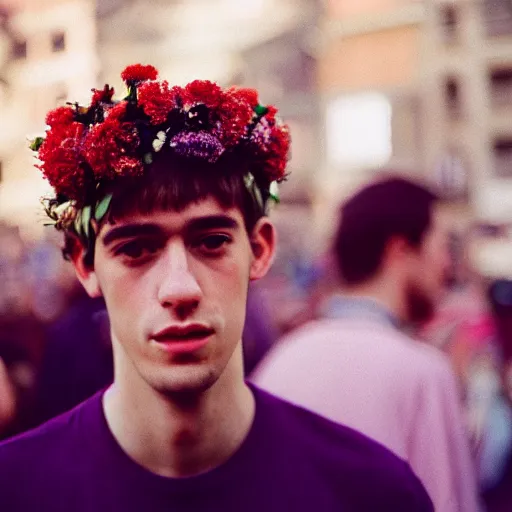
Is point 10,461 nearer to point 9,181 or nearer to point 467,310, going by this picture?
point 9,181

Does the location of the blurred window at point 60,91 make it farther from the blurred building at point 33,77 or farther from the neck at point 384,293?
the neck at point 384,293

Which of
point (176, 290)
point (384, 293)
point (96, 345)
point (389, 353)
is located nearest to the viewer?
point (176, 290)

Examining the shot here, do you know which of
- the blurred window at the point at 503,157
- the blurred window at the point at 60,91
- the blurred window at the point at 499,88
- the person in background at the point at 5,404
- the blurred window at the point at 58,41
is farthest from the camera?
the blurred window at the point at 499,88

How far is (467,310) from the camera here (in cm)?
544

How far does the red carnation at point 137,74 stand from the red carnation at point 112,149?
0.26ft

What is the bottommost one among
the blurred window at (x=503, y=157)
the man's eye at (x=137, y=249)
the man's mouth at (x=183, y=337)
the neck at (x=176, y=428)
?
the blurred window at (x=503, y=157)

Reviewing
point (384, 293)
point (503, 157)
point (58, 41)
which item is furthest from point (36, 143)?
point (503, 157)

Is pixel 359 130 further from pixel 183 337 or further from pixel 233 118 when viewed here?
pixel 183 337

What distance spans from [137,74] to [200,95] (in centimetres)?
11

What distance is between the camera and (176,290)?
1.22 m

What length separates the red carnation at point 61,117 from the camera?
1293 mm

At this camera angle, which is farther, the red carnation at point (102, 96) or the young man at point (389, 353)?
the young man at point (389, 353)

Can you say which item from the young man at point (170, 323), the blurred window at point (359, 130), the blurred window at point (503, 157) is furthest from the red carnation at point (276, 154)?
the blurred window at point (503, 157)

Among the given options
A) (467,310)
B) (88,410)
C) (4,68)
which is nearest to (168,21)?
(467,310)
